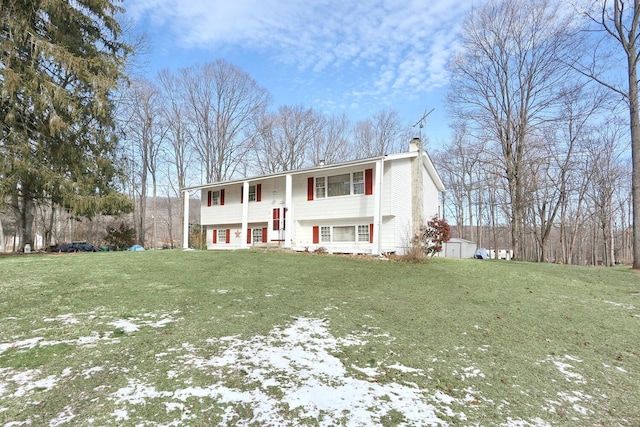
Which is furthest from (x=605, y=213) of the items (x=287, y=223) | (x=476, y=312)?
(x=476, y=312)

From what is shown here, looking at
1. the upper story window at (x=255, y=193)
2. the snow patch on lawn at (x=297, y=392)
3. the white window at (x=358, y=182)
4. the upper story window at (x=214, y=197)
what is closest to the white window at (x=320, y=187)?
the white window at (x=358, y=182)

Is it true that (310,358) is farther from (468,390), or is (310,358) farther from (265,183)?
(265,183)

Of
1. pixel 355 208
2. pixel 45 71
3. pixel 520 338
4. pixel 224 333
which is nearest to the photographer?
pixel 224 333

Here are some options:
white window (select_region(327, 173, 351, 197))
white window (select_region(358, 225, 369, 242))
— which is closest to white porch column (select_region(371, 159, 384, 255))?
white window (select_region(358, 225, 369, 242))

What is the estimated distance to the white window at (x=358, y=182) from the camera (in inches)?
619

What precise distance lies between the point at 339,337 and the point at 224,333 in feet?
4.66

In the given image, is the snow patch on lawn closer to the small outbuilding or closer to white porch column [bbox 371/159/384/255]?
white porch column [bbox 371/159/384/255]

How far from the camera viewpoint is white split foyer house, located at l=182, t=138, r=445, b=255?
15.2 metres

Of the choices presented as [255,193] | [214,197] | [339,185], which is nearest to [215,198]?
[214,197]

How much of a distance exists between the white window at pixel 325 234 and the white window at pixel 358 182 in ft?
8.35

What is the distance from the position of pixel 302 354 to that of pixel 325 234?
533 inches

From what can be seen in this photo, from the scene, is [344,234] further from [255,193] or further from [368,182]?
[255,193]

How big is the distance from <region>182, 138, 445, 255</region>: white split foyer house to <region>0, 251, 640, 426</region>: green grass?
8452 millimetres

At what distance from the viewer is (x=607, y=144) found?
1043 inches
